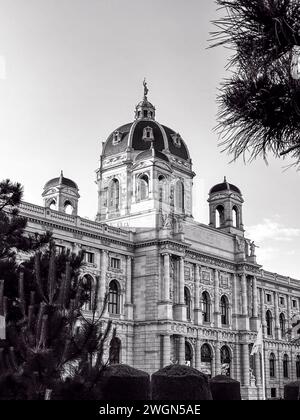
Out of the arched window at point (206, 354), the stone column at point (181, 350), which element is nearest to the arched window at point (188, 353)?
the arched window at point (206, 354)

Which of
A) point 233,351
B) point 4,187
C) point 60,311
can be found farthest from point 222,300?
point 60,311

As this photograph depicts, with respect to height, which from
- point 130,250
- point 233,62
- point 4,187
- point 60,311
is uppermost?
point 130,250

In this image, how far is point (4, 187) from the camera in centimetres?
2511

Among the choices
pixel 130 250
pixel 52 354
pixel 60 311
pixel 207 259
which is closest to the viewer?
pixel 52 354

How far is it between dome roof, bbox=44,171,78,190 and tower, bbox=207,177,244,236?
15968 mm

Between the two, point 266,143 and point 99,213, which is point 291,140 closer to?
point 266,143

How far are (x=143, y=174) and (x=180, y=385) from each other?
1500 inches

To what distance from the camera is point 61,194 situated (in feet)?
197

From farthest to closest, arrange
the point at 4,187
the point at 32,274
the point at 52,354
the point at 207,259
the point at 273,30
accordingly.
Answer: the point at 207,259 < the point at 4,187 < the point at 32,274 < the point at 52,354 < the point at 273,30

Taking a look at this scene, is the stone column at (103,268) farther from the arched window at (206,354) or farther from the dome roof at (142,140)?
the dome roof at (142,140)

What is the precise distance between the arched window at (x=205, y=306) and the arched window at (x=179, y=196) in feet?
32.8

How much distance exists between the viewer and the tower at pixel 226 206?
6694cm

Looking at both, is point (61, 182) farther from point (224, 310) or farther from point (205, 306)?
point (224, 310)

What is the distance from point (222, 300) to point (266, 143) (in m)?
53.7
